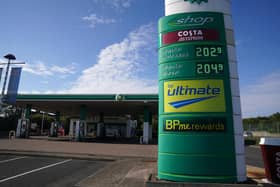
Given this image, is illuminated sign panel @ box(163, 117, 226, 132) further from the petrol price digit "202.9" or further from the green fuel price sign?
the petrol price digit "202.9"

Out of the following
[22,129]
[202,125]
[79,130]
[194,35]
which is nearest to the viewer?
[202,125]

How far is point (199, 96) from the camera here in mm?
5836

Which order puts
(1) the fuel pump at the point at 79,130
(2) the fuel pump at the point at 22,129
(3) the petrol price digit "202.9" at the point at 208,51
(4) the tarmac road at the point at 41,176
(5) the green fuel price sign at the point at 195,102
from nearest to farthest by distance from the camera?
(5) the green fuel price sign at the point at 195,102 < (3) the petrol price digit "202.9" at the point at 208,51 < (4) the tarmac road at the point at 41,176 < (1) the fuel pump at the point at 79,130 < (2) the fuel pump at the point at 22,129

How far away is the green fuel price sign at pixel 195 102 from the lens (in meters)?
5.59

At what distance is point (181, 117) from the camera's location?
5883 millimetres

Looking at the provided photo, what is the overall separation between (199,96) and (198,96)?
0.03 meters

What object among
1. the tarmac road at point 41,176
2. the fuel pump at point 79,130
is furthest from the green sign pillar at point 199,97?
the fuel pump at point 79,130

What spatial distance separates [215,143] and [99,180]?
3.59m

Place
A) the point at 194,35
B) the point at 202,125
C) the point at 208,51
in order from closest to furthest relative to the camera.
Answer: the point at 202,125
the point at 208,51
the point at 194,35

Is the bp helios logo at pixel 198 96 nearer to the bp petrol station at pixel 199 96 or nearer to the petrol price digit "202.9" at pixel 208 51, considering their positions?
the bp petrol station at pixel 199 96

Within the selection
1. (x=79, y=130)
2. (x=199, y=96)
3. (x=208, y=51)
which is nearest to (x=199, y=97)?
(x=199, y=96)

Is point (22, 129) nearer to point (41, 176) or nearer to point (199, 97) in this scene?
point (41, 176)

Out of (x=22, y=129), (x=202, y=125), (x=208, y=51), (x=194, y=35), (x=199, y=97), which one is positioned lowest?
(x=202, y=125)

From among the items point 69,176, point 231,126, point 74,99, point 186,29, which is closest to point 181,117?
point 231,126
